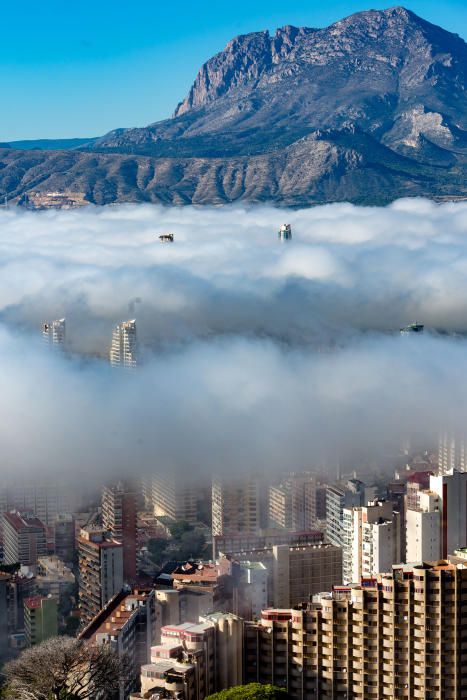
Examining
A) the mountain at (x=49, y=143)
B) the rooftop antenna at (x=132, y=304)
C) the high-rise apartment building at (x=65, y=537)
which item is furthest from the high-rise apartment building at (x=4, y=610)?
the mountain at (x=49, y=143)

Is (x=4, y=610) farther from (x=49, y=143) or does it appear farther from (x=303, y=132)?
(x=49, y=143)

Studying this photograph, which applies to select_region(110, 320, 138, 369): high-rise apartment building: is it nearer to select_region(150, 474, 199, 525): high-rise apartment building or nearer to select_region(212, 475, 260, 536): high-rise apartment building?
select_region(150, 474, 199, 525): high-rise apartment building

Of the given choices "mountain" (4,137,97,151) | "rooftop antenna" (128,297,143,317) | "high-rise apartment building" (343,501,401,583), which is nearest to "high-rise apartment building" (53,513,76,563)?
"high-rise apartment building" (343,501,401,583)

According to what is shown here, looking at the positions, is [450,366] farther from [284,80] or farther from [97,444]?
[284,80]

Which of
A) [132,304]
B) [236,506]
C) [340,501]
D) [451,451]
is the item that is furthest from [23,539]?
[132,304]

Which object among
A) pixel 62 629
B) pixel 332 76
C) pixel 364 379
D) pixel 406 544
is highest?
pixel 332 76

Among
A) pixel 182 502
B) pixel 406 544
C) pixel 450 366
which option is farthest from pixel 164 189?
pixel 406 544
